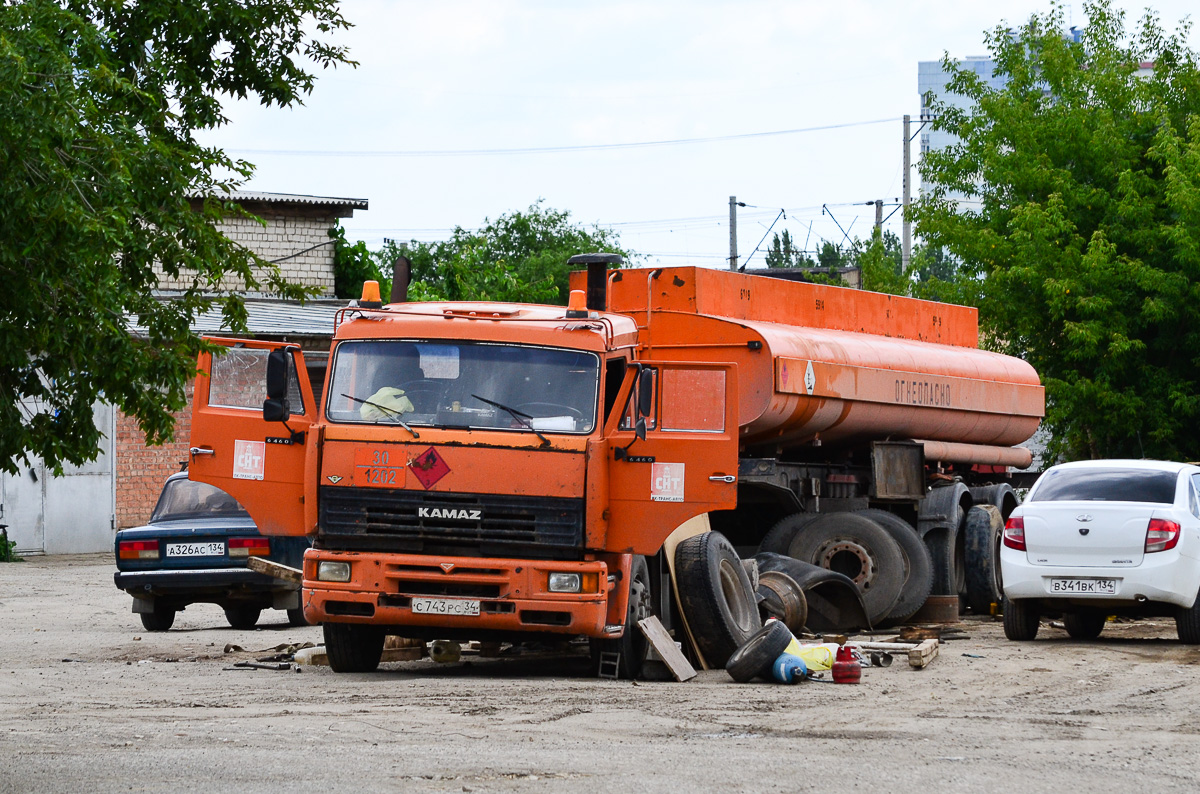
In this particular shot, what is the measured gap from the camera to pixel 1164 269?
95.2 ft

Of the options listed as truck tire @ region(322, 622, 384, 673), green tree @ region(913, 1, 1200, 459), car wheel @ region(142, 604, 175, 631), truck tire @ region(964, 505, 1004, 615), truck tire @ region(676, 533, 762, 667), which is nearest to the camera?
truck tire @ region(322, 622, 384, 673)

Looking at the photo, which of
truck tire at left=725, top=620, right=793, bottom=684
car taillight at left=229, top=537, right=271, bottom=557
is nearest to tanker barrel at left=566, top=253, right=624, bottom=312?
truck tire at left=725, top=620, right=793, bottom=684

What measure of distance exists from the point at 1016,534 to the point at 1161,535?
1.32 meters

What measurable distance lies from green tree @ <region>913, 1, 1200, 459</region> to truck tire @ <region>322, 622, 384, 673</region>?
18.2 metres

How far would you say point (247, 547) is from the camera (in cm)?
1642

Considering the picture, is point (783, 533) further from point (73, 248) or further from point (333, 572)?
point (73, 248)

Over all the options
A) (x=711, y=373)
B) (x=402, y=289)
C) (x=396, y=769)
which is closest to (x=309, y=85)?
(x=402, y=289)

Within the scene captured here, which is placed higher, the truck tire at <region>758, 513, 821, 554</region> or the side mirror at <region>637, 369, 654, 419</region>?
the side mirror at <region>637, 369, 654, 419</region>

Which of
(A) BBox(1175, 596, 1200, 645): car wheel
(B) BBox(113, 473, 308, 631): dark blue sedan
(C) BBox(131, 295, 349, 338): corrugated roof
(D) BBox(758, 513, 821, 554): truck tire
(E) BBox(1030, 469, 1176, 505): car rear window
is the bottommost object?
(A) BBox(1175, 596, 1200, 645): car wheel

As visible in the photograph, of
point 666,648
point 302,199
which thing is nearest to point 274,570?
point 666,648

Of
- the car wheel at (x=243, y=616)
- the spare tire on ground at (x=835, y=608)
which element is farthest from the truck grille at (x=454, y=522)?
the car wheel at (x=243, y=616)

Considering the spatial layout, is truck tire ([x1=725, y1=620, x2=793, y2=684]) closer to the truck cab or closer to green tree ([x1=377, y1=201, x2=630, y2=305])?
the truck cab

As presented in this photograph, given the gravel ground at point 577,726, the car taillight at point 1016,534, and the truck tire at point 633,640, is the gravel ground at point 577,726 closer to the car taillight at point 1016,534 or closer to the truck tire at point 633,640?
the truck tire at point 633,640

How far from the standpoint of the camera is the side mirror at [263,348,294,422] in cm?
1178
